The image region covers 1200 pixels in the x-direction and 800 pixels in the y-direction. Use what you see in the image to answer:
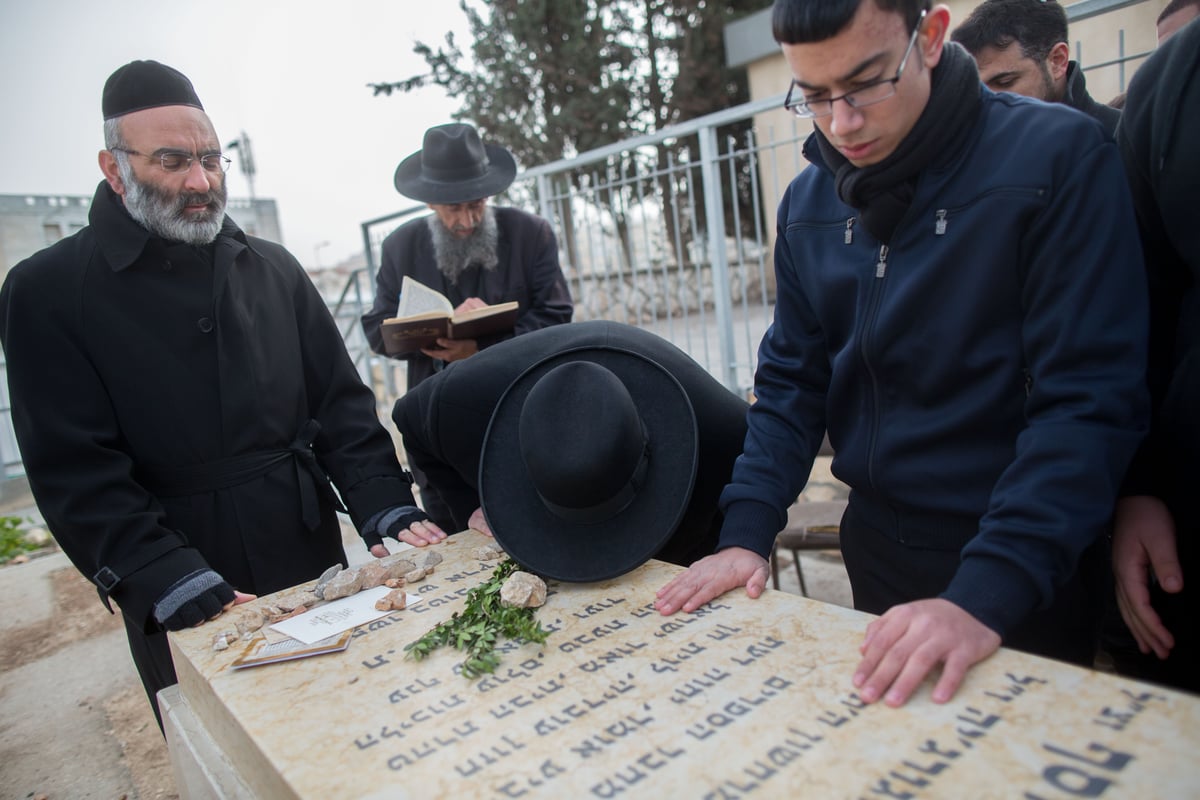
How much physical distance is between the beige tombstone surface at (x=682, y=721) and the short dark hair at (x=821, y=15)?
1030mm

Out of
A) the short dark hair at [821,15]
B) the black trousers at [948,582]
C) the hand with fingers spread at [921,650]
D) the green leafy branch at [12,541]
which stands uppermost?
the short dark hair at [821,15]

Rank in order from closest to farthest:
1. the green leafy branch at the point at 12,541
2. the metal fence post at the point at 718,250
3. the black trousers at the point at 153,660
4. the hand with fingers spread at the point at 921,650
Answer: the hand with fingers spread at the point at 921,650, the black trousers at the point at 153,660, the metal fence post at the point at 718,250, the green leafy branch at the point at 12,541

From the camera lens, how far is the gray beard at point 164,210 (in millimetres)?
2268

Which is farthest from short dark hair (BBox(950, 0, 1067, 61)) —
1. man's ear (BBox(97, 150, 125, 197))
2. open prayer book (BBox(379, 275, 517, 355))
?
man's ear (BBox(97, 150, 125, 197))

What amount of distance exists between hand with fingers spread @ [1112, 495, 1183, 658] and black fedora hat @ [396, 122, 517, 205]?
2.84 meters

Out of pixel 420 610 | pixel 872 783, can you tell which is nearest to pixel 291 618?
pixel 420 610

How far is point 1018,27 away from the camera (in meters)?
2.37

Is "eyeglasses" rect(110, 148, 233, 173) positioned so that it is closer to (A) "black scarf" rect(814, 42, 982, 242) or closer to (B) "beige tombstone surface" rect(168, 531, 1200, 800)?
(B) "beige tombstone surface" rect(168, 531, 1200, 800)

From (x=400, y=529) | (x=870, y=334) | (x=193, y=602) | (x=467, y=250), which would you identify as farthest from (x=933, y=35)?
(x=467, y=250)

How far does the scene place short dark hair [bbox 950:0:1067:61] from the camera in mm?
2373

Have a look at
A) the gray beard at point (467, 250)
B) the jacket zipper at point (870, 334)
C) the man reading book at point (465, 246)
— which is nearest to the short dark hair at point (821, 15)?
the jacket zipper at point (870, 334)

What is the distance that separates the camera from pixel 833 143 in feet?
4.81

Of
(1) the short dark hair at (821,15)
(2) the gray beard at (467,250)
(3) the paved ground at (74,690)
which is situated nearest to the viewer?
(1) the short dark hair at (821,15)

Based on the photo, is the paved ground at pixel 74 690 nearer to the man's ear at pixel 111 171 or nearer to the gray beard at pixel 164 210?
the gray beard at pixel 164 210
